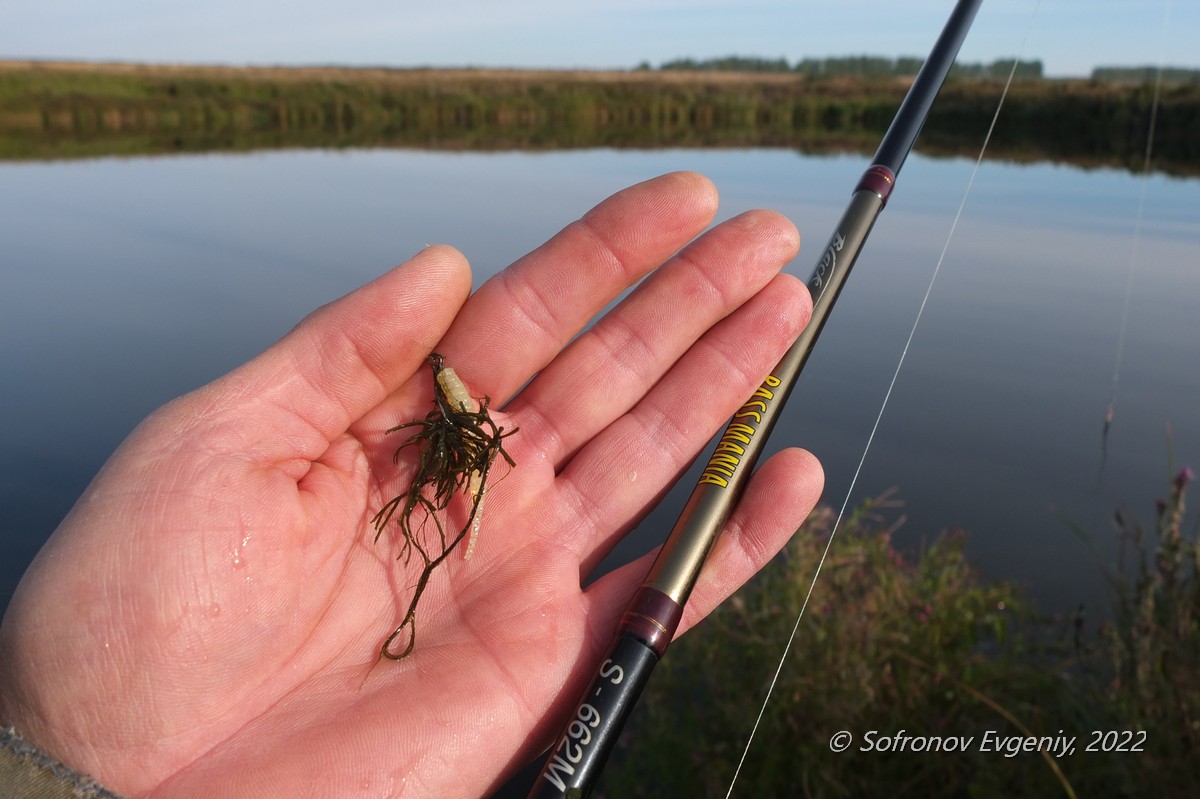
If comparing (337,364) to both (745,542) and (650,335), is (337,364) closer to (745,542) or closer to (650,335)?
(650,335)

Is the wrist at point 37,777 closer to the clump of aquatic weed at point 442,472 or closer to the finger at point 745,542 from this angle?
the clump of aquatic weed at point 442,472

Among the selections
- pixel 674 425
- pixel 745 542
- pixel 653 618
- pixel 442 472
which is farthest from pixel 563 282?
pixel 653 618

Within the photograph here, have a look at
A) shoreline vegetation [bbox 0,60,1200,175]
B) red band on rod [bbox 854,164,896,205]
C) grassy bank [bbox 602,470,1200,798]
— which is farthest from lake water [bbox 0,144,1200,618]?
shoreline vegetation [bbox 0,60,1200,175]

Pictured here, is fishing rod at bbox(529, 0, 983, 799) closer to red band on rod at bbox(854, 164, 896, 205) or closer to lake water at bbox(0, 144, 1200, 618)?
red band on rod at bbox(854, 164, 896, 205)

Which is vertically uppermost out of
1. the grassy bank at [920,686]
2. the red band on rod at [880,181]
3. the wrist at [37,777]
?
the red band on rod at [880,181]

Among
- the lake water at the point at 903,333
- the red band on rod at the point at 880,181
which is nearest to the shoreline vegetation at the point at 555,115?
the lake water at the point at 903,333

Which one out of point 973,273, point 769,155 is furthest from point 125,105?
point 973,273
